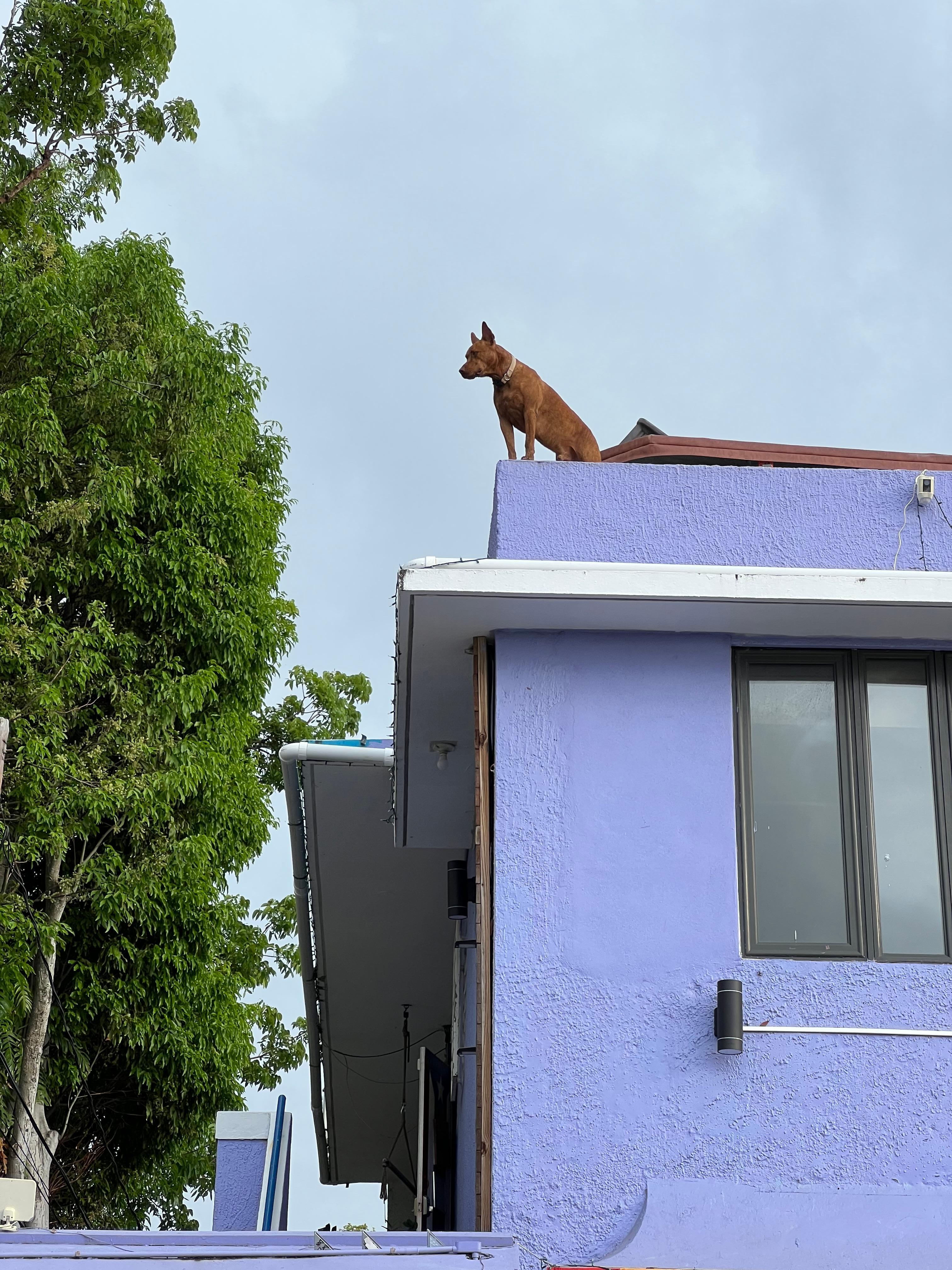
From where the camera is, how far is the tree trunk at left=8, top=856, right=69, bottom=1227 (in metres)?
13.8

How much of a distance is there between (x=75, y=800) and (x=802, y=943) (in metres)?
9.06

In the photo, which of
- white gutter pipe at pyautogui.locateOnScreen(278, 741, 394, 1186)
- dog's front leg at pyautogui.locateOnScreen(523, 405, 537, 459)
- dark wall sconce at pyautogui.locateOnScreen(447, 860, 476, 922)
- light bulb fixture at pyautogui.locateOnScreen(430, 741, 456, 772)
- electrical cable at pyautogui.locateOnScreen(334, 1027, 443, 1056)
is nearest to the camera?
dog's front leg at pyautogui.locateOnScreen(523, 405, 537, 459)

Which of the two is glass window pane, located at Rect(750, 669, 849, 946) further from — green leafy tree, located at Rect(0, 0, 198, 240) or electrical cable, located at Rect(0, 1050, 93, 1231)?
green leafy tree, located at Rect(0, 0, 198, 240)

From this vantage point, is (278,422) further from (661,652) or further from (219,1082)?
(661,652)

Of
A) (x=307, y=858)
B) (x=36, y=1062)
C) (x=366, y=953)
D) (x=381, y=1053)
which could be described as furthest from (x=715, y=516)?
(x=36, y=1062)

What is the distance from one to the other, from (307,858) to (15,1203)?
Result: 3857 mm

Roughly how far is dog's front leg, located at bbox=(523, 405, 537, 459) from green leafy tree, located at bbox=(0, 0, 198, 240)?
12008 mm

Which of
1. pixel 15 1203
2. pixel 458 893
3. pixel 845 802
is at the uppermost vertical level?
pixel 845 802

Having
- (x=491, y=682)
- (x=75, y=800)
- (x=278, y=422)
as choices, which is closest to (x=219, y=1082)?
(x=75, y=800)

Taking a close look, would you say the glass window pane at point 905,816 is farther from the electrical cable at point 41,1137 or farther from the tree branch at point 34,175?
the tree branch at point 34,175

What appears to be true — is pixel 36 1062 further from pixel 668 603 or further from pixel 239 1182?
pixel 668 603

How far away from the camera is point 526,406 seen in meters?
7.29

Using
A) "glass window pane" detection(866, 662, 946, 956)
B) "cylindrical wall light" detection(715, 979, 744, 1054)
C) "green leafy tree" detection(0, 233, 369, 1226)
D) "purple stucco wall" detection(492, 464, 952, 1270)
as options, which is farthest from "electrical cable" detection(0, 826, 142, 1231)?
"glass window pane" detection(866, 662, 946, 956)

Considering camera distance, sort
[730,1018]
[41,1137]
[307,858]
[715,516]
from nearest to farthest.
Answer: [730,1018], [715,516], [307,858], [41,1137]
